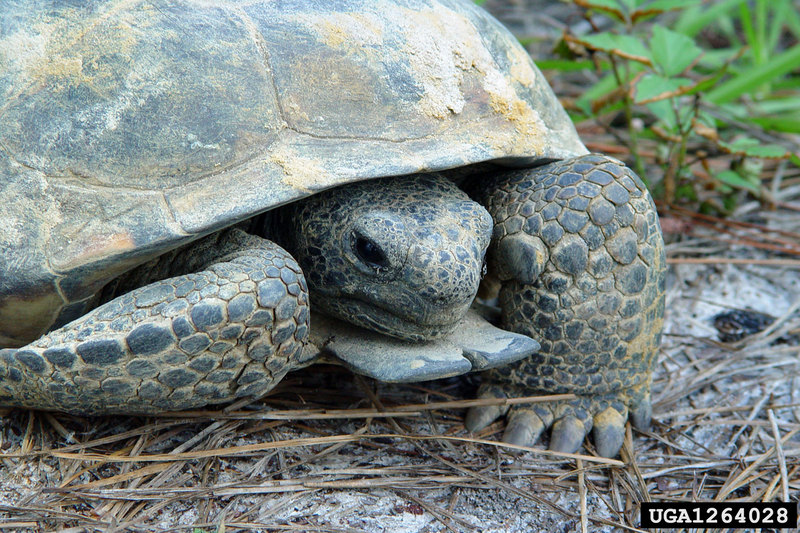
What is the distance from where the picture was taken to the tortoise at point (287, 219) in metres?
2.00

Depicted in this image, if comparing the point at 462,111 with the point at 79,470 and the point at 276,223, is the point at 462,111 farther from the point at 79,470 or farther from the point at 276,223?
the point at 79,470

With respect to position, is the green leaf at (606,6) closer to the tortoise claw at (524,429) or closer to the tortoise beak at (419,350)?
the tortoise beak at (419,350)

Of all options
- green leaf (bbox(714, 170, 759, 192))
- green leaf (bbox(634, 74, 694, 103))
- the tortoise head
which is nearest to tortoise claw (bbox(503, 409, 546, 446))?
the tortoise head

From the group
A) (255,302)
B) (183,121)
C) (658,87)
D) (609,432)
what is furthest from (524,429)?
(658,87)

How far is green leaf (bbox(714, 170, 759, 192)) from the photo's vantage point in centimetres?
362

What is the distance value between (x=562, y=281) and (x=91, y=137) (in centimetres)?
149

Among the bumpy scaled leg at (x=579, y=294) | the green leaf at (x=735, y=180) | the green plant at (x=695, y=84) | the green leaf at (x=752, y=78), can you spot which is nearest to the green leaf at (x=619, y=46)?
the green plant at (x=695, y=84)

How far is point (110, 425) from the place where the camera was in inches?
91.1

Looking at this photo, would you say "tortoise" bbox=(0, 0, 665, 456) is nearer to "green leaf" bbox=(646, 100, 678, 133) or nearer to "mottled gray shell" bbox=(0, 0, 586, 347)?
"mottled gray shell" bbox=(0, 0, 586, 347)

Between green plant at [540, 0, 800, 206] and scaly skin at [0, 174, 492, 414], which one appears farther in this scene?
green plant at [540, 0, 800, 206]

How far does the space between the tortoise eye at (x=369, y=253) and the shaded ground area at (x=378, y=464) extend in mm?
549

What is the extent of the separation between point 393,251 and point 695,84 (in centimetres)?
252

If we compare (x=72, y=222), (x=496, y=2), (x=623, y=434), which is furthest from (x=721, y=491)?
(x=496, y=2)

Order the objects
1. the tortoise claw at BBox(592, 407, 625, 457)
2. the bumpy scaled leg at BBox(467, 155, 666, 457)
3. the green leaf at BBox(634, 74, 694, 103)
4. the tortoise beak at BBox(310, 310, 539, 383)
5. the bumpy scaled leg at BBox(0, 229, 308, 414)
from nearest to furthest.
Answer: the bumpy scaled leg at BBox(0, 229, 308, 414)
the tortoise beak at BBox(310, 310, 539, 383)
the bumpy scaled leg at BBox(467, 155, 666, 457)
the tortoise claw at BBox(592, 407, 625, 457)
the green leaf at BBox(634, 74, 694, 103)
